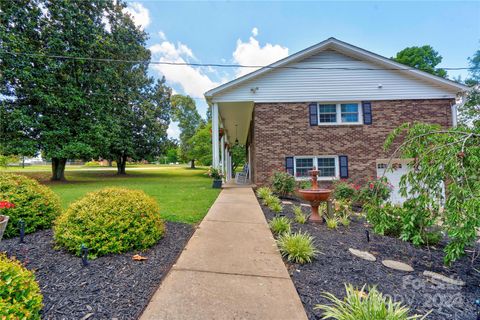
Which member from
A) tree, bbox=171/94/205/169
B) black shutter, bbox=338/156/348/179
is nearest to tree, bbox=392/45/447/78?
black shutter, bbox=338/156/348/179

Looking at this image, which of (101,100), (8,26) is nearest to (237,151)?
(101,100)

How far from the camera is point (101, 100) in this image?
48.8 ft

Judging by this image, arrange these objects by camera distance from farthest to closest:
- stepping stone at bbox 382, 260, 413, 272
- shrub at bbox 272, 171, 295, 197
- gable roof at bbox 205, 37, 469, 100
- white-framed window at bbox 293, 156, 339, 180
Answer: white-framed window at bbox 293, 156, 339, 180, gable roof at bbox 205, 37, 469, 100, shrub at bbox 272, 171, 295, 197, stepping stone at bbox 382, 260, 413, 272

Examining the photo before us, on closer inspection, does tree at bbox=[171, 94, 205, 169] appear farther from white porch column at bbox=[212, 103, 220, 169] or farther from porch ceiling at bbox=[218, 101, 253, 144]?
white porch column at bbox=[212, 103, 220, 169]

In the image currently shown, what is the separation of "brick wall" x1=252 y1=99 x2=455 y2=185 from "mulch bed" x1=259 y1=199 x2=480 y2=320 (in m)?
6.47

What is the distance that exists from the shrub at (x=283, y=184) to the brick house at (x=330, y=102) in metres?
1.30

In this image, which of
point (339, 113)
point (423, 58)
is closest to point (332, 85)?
point (339, 113)

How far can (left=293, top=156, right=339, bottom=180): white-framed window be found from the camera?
34.1 feet

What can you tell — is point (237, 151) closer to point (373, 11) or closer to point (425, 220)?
point (373, 11)

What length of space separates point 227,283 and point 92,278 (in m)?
1.42

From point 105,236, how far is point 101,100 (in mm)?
14864

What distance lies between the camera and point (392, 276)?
290cm

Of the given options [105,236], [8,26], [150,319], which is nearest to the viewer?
[150,319]

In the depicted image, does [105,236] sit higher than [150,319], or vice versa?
[105,236]
